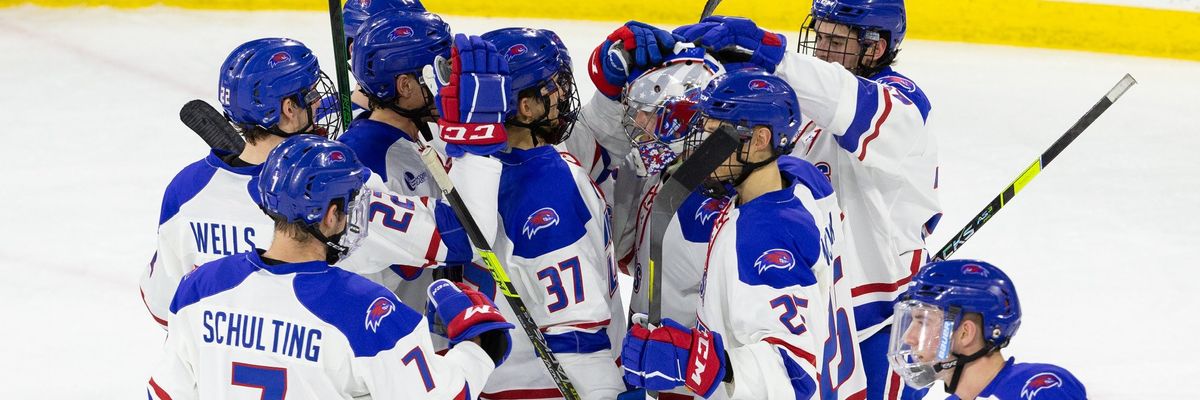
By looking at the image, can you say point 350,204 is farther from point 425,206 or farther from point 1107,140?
point 1107,140

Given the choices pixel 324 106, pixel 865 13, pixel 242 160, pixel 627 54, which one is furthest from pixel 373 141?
pixel 865 13

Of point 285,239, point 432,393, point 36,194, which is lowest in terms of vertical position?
point 36,194

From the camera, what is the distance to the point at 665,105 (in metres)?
2.65

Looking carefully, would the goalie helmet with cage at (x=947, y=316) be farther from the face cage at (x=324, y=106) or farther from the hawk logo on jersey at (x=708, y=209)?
the face cage at (x=324, y=106)

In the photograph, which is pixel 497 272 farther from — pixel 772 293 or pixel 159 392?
pixel 159 392

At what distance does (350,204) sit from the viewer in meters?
2.25

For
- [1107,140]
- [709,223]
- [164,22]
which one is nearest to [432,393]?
[709,223]

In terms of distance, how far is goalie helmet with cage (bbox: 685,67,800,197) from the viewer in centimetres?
247

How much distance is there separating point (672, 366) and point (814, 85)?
29.3 inches

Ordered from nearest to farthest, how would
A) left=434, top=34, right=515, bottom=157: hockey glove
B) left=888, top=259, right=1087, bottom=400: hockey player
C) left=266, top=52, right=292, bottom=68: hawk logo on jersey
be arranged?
left=888, top=259, right=1087, bottom=400: hockey player < left=434, top=34, right=515, bottom=157: hockey glove < left=266, top=52, right=292, bottom=68: hawk logo on jersey

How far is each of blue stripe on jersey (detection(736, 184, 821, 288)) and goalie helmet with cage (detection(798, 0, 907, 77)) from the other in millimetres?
718

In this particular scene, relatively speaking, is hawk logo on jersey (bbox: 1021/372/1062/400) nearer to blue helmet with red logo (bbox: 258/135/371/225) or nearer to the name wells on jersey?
blue helmet with red logo (bbox: 258/135/371/225)

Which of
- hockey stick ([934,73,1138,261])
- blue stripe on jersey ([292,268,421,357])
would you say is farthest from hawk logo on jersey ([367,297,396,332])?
hockey stick ([934,73,1138,261])

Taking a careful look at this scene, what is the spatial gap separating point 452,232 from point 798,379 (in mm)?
712
